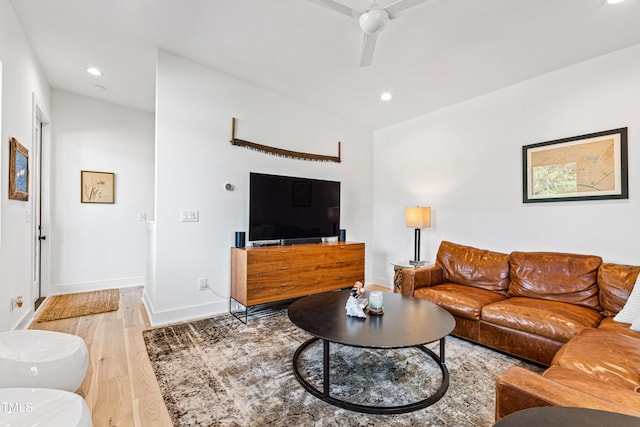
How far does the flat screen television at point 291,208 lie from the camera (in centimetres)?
324

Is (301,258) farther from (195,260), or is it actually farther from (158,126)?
(158,126)

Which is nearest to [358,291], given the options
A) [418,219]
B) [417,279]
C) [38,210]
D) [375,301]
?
[375,301]

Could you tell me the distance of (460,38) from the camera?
2.40m

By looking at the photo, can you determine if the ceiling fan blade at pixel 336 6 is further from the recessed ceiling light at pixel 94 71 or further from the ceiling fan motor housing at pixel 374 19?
the recessed ceiling light at pixel 94 71

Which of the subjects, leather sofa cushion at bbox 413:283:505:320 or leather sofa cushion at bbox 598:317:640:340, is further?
leather sofa cushion at bbox 413:283:505:320

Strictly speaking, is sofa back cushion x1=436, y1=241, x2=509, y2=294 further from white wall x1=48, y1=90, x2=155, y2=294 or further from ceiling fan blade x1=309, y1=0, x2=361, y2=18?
white wall x1=48, y1=90, x2=155, y2=294

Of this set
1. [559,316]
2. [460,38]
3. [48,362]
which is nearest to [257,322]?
[48,362]

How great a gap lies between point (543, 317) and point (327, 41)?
2.83m

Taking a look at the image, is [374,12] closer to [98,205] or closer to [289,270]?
[289,270]

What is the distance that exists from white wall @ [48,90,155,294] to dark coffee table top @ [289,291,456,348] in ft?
11.2

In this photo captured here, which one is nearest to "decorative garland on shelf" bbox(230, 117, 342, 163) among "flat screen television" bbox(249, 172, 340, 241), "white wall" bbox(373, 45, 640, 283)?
"flat screen television" bbox(249, 172, 340, 241)

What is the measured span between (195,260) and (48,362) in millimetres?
1670

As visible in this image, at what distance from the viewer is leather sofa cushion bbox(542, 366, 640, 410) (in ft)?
3.44

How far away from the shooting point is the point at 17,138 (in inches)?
95.9
